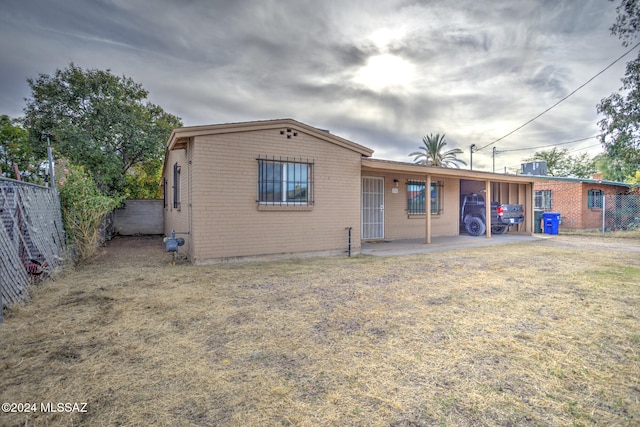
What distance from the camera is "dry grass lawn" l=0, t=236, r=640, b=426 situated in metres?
1.88

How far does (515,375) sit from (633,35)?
14.2 m

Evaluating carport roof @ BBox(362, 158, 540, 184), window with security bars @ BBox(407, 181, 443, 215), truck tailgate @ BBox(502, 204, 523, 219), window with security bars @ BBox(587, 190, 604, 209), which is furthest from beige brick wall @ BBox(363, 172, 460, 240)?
window with security bars @ BBox(587, 190, 604, 209)

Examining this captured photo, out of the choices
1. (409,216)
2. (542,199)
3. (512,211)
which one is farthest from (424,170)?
(542,199)

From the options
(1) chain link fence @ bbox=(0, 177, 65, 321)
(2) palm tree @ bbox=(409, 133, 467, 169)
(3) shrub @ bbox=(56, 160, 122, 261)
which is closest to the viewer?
(1) chain link fence @ bbox=(0, 177, 65, 321)

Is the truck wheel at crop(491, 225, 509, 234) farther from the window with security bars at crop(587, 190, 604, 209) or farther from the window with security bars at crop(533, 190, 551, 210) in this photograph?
the window with security bars at crop(587, 190, 604, 209)

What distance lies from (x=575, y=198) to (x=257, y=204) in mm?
17224

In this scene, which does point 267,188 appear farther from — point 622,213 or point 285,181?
point 622,213

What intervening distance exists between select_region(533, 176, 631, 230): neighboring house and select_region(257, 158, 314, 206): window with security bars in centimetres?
1444

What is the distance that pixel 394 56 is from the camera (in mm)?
9672

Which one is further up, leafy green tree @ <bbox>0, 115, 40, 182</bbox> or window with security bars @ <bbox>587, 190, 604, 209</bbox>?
leafy green tree @ <bbox>0, 115, 40, 182</bbox>

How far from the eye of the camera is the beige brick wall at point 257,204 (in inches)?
253

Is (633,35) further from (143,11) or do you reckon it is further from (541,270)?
(143,11)

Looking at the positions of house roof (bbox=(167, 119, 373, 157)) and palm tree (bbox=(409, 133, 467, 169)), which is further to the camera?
palm tree (bbox=(409, 133, 467, 169))

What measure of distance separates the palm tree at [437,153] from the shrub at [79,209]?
2527cm
